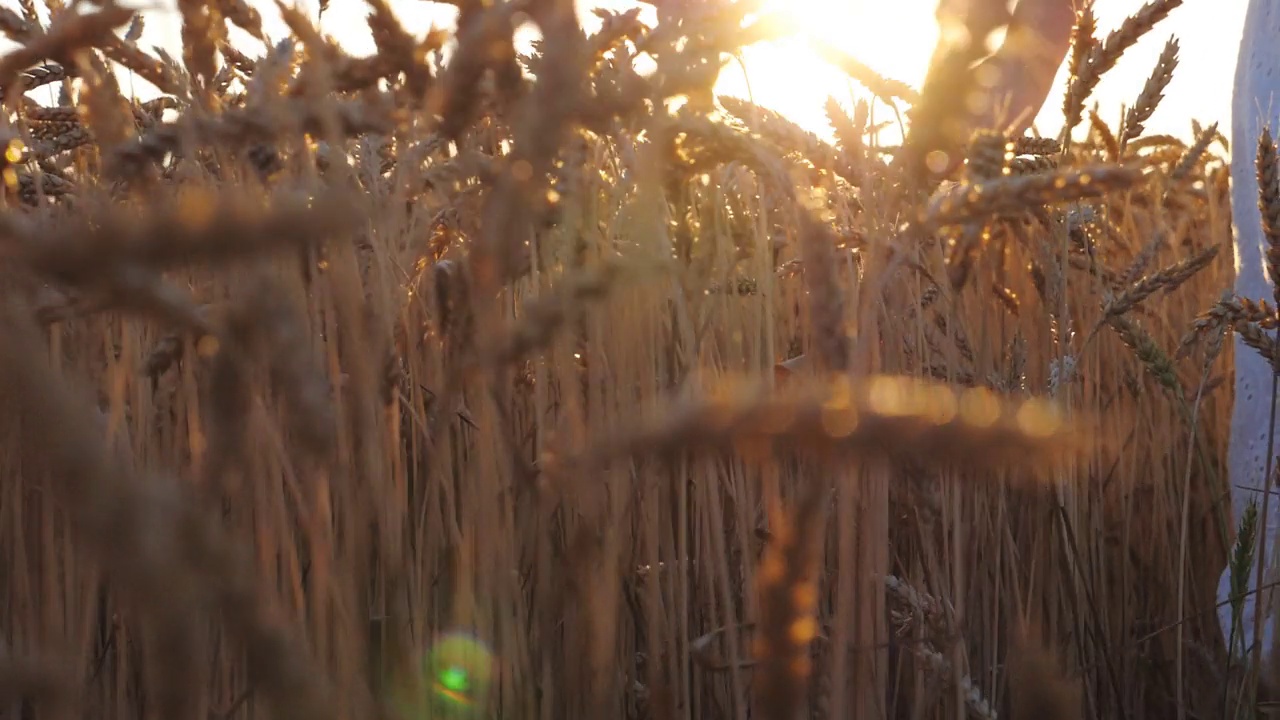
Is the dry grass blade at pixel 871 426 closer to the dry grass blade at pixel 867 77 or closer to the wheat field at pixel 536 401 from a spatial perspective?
the wheat field at pixel 536 401


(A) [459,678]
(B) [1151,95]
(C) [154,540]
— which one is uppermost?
(B) [1151,95]

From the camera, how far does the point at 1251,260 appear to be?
61.6 inches

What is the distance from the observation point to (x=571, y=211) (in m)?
0.76

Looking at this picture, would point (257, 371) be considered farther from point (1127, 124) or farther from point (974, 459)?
point (1127, 124)

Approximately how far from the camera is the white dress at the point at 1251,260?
58.9 inches

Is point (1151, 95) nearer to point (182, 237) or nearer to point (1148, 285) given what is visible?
point (1148, 285)

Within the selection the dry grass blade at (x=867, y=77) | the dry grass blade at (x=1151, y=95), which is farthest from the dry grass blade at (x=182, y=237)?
the dry grass blade at (x=1151, y=95)

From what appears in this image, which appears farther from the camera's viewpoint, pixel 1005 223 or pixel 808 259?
pixel 1005 223

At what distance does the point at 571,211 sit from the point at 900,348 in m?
0.74

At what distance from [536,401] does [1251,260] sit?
1.23m

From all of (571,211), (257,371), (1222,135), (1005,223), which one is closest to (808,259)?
(571,211)

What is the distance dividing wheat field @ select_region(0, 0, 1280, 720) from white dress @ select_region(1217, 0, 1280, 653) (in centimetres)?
9

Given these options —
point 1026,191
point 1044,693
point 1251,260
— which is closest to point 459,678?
point 1044,693

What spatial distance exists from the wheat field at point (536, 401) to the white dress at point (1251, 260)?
9cm
